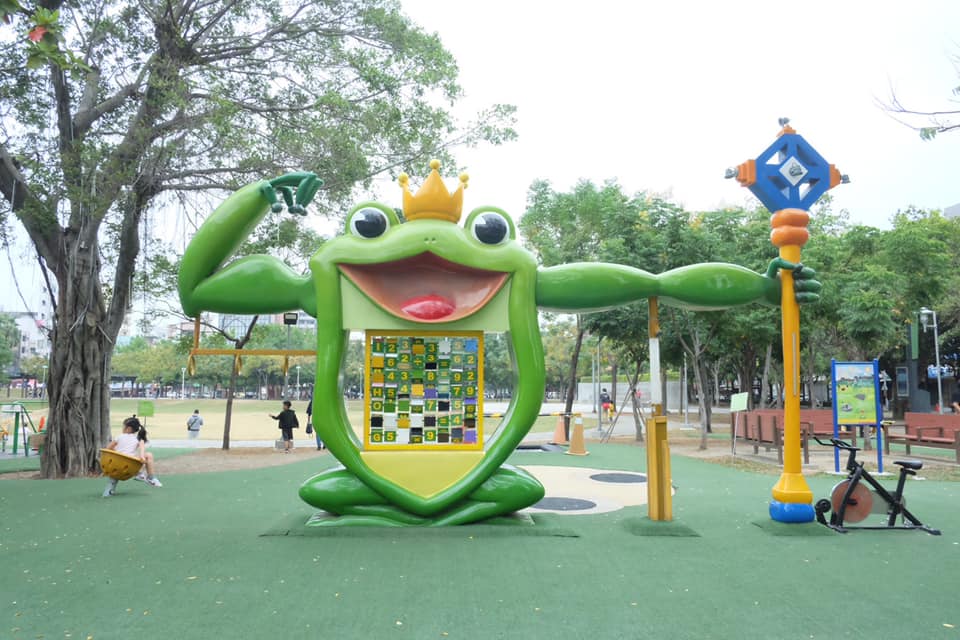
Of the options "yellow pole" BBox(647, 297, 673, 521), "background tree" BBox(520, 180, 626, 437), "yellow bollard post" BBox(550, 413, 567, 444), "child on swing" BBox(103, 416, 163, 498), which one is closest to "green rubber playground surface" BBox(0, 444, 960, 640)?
"yellow pole" BBox(647, 297, 673, 521)

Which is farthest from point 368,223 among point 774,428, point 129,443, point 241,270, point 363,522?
point 774,428

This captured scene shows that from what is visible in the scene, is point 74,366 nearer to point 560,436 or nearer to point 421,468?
point 421,468

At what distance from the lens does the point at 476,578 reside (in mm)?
4984

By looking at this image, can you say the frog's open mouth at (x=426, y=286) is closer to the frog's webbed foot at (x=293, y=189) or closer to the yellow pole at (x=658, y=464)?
the frog's webbed foot at (x=293, y=189)

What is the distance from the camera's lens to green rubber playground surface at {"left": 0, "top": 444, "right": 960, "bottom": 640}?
4.02m

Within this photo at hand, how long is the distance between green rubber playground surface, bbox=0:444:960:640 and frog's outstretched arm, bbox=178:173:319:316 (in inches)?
94.0

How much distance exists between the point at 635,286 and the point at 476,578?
12.2 feet

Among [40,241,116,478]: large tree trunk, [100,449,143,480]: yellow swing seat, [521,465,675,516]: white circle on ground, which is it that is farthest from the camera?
[40,241,116,478]: large tree trunk

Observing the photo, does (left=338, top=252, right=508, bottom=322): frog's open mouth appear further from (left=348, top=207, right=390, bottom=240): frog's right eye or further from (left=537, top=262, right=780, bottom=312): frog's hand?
(left=537, top=262, right=780, bottom=312): frog's hand

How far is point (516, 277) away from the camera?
7.12 meters

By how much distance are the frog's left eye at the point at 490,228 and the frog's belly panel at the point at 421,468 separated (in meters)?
2.40

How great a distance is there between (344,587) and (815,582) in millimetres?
3576

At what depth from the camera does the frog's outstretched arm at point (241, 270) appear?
6.97 metres

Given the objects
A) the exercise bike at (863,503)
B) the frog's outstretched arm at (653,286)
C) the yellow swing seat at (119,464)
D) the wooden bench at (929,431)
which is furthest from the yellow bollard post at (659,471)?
the wooden bench at (929,431)
